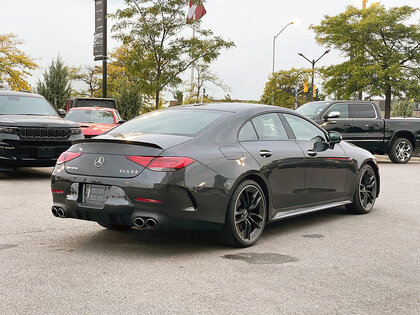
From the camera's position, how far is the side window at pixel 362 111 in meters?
18.1

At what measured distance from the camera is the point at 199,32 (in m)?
27.3

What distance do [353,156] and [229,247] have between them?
2.78 metres

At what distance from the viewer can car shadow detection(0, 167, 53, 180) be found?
475 inches

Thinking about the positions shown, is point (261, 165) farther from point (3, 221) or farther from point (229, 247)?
point (3, 221)

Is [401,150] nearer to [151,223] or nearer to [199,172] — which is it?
[199,172]

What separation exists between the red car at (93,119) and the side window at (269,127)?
1057 centimetres

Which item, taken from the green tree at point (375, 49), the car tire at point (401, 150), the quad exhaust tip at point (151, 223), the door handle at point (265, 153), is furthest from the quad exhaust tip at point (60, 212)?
the green tree at point (375, 49)

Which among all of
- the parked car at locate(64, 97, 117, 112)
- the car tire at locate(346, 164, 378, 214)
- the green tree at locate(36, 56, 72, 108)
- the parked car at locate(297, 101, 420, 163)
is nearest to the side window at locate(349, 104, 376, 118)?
the parked car at locate(297, 101, 420, 163)

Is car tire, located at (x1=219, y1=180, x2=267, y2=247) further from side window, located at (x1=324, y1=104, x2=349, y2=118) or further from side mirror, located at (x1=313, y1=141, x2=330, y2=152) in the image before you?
side window, located at (x1=324, y1=104, x2=349, y2=118)

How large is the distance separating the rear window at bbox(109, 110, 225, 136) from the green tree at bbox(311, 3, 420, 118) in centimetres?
2972

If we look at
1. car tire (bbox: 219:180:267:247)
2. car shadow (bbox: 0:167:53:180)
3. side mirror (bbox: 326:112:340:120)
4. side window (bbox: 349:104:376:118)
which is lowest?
car shadow (bbox: 0:167:53:180)

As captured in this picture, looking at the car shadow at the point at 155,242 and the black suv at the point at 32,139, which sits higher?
the black suv at the point at 32,139

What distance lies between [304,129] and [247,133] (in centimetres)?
120

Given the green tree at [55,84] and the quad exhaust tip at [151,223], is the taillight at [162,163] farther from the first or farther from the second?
the green tree at [55,84]
